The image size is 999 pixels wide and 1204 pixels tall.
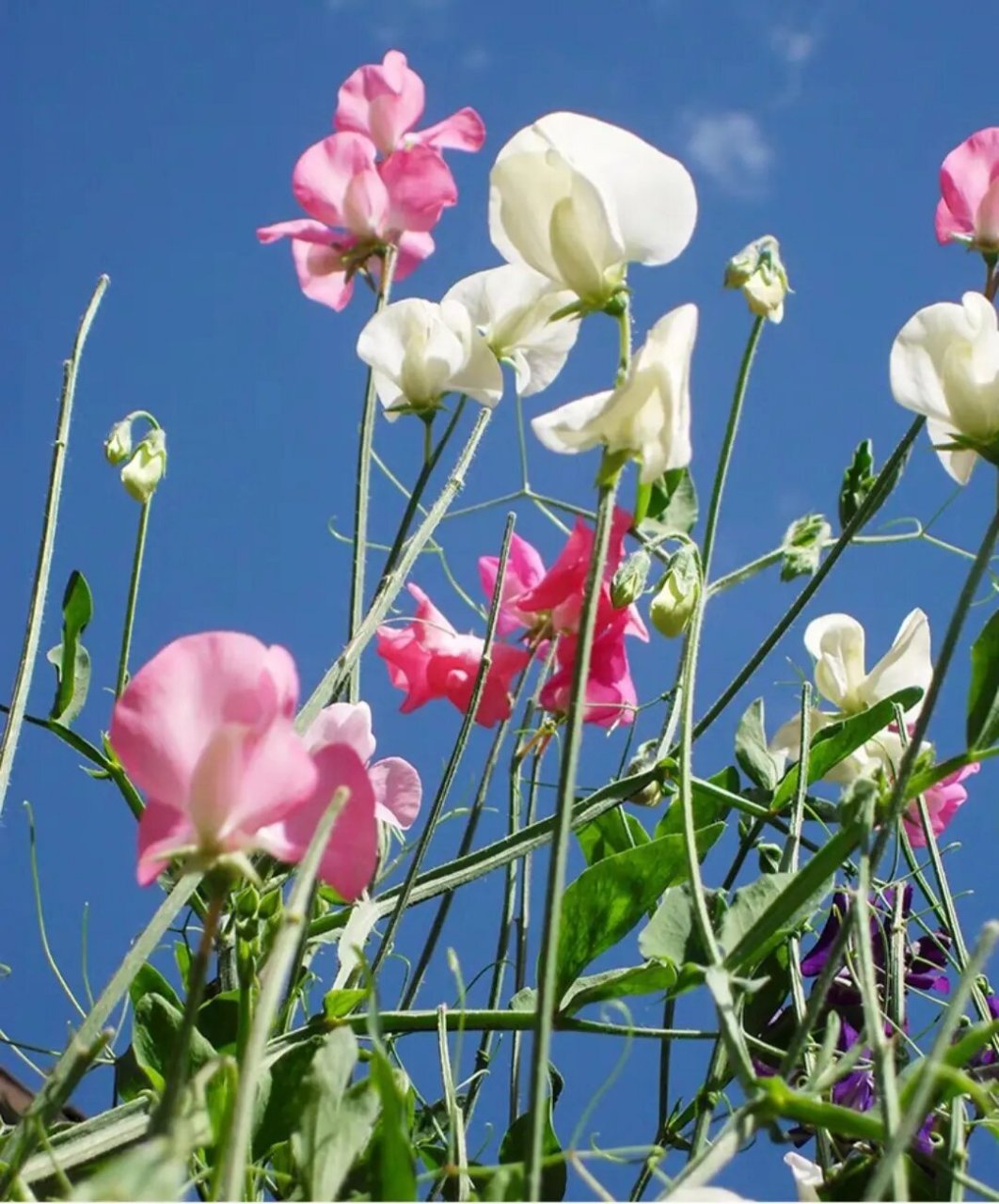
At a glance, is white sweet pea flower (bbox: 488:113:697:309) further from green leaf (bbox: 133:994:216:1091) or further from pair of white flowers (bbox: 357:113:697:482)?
green leaf (bbox: 133:994:216:1091)

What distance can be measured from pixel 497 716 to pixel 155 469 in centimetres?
29

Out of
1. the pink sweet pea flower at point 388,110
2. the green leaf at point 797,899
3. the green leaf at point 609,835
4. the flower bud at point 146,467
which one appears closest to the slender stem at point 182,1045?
the green leaf at point 797,899

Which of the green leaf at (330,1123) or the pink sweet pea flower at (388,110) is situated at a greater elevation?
the pink sweet pea flower at (388,110)

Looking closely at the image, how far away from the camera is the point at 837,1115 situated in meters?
0.33

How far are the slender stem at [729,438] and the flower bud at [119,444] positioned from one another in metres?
0.43

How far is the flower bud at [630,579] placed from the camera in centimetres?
68

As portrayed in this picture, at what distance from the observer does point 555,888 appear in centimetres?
32

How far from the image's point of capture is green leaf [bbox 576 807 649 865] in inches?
30.6

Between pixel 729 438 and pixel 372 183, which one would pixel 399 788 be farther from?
pixel 372 183

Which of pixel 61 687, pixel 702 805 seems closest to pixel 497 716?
pixel 702 805

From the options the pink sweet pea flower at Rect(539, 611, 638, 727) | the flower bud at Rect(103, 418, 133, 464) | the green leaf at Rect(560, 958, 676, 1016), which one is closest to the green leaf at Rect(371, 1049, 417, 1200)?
the green leaf at Rect(560, 958, 676, 1016)

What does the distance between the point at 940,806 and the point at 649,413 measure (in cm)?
44

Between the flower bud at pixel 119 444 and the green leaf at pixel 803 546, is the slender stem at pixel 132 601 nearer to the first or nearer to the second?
the flower bud at pixel 119 444

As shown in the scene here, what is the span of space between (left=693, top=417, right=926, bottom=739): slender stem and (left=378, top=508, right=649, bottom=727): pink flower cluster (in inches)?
2.8
